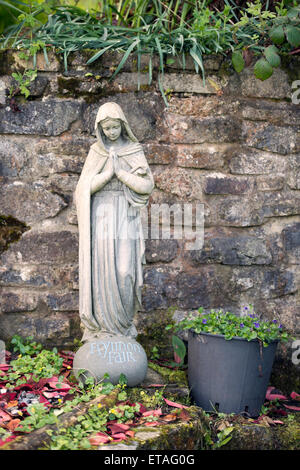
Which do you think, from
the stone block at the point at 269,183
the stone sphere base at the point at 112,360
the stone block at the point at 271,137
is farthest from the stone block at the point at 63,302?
the stone block at the point at 271,137

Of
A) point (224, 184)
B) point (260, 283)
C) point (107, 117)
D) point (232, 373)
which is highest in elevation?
point (107, 117)

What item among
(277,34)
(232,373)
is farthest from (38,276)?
(277,34)

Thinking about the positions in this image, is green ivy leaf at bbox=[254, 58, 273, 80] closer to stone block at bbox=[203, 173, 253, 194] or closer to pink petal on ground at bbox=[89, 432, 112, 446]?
stone block at bbox=[203, 173, 253, 194]

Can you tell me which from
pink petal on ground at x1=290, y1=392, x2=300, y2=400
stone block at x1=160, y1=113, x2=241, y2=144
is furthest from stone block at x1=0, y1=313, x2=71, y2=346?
pink petal on ground at x1=290, y1=392, x2=300, y2=400

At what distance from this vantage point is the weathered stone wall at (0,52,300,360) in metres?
3.89

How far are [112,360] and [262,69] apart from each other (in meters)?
2.27

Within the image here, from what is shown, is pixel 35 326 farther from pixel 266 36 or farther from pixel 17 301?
pixel 266 36

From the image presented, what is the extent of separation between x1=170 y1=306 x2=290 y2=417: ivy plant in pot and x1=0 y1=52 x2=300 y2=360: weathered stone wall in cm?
67

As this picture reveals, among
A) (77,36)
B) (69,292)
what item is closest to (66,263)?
(69,292)

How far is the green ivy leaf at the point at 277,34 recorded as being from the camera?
391 centimetres

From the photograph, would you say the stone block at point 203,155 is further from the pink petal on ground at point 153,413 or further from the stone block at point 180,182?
the pink petal on ground at point 153,413

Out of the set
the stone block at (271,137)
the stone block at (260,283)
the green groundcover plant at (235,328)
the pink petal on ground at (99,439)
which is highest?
the stone block at (271,137)

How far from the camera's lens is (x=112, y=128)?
10.6 ft

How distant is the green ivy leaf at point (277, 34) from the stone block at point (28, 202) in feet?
6.36
